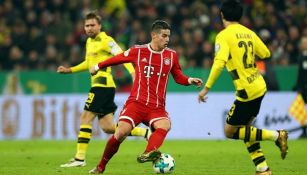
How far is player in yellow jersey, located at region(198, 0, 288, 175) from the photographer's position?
10.3 metres

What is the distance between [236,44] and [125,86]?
37.5 feet

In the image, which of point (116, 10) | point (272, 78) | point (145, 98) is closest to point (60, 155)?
point (145, 98)

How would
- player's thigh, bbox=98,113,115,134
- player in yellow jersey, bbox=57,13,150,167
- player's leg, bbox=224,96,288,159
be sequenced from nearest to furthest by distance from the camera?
1. player's leg, bbox=224,96,288,159
2. player in yellow jersey, bbox=57,13,150,167
3. player's thigh, bbox=98,113,115,134

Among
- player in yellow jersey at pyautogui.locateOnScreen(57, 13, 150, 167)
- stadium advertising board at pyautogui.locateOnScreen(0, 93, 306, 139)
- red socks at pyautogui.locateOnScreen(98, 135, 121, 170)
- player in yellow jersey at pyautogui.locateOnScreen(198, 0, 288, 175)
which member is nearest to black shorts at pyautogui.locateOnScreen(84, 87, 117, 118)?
player in yellow jersey at pyautogui.locateOnScreen(57, 13, 150, 167)

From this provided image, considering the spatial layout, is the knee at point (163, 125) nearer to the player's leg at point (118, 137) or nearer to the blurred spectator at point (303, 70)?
the player's leg at point (118, 137)

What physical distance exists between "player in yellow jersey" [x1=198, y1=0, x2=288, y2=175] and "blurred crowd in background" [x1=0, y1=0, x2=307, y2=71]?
1128 cm

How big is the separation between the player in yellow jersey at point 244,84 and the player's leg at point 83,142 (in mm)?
3050

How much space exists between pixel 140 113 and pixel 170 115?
957 centimetres

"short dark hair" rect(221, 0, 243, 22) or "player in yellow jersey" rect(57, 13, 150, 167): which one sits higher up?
"short dark hair" rect(221, 0, 243, 22)

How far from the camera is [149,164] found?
1278 centimetres

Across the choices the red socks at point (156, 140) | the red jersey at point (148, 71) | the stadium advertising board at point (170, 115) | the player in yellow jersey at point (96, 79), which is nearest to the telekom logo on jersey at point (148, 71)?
the red jersey at point (148, 71)

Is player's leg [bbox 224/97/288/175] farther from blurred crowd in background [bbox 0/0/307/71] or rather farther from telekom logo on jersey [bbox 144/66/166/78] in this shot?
blurred crowd in background [bbox 0/0/307/71]

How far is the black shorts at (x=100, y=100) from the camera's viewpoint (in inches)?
513

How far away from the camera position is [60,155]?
598 inches
